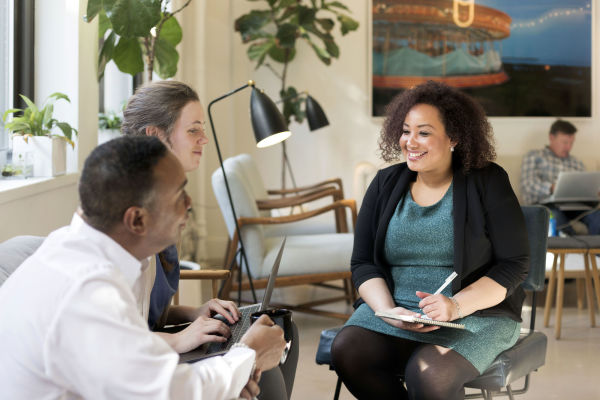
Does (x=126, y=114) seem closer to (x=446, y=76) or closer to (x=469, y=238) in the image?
(x=469, y=238)

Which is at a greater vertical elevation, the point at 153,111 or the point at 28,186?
the point at 153,111

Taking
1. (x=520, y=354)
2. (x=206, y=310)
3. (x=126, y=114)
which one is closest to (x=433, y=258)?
(x=520, y=354)

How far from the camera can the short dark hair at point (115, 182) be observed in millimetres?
1062

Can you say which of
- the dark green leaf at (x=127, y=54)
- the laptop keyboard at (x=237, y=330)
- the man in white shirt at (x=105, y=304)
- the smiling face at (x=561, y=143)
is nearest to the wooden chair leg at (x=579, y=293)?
the smiling face at (x=561, y=143)

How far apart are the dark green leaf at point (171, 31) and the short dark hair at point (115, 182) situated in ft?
8.19

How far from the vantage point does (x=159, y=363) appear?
97cm

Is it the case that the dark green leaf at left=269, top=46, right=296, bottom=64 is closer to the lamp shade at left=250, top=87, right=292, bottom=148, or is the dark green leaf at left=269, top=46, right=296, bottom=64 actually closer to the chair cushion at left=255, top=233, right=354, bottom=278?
the chair cushion at left=255, top=233, right=354, bottom=278

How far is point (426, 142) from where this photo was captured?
221 centimetres

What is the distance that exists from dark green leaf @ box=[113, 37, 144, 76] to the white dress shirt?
2.30m

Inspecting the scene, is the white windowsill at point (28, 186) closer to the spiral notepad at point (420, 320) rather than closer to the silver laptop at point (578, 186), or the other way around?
the spiral notepad at point (420, 320)

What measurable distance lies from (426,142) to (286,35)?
3085mm

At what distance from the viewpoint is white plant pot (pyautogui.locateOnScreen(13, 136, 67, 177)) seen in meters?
2.53

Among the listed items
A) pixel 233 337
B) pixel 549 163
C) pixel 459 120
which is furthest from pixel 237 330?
pixel 549 163

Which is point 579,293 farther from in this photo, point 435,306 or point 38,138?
point 38,138
